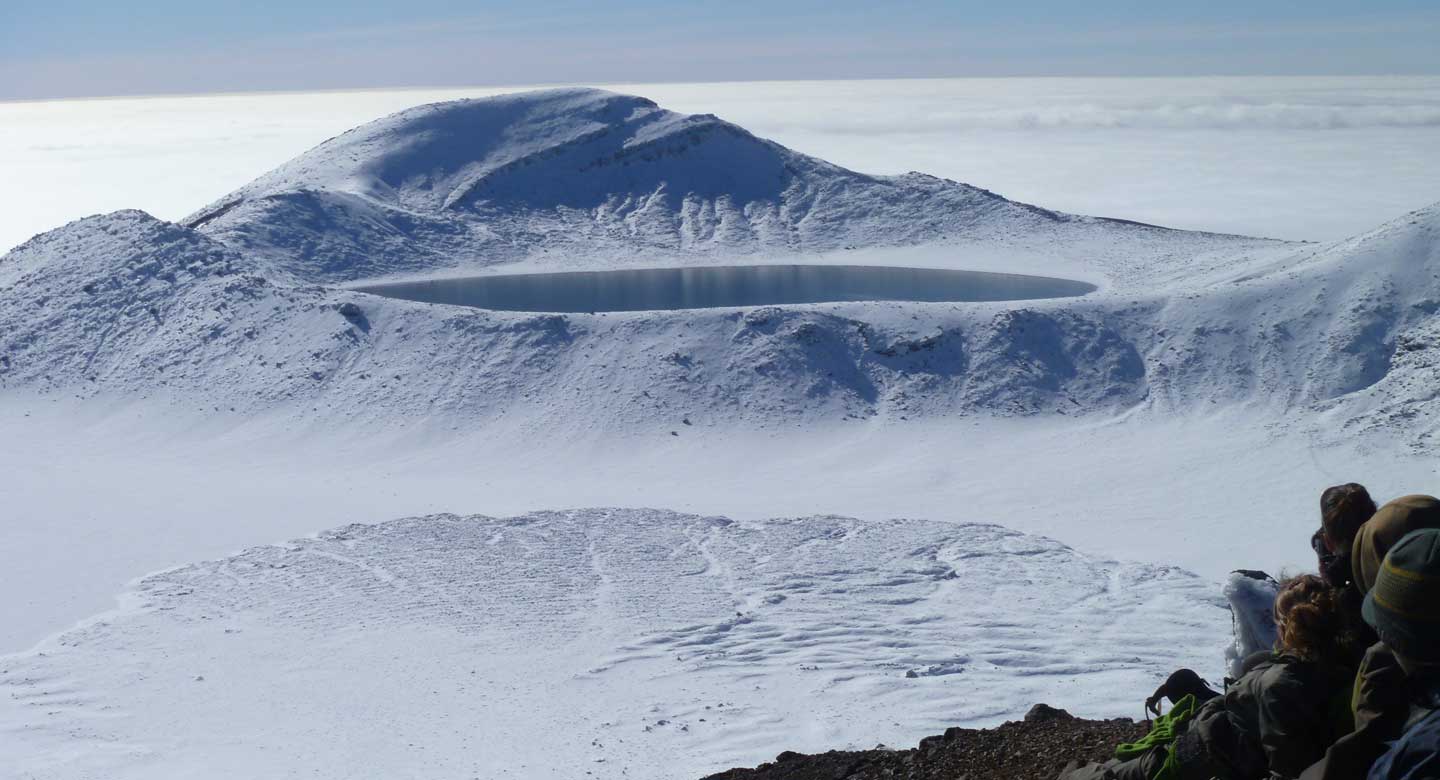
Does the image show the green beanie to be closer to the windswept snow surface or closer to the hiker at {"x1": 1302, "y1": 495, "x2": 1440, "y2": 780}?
the hiker at {"x1": 1302, "y1": 495, "x2": 1440, "y2": 780}

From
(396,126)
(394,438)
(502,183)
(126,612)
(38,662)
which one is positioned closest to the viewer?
(38,662)

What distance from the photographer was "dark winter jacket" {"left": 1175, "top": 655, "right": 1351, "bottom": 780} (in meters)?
5.22

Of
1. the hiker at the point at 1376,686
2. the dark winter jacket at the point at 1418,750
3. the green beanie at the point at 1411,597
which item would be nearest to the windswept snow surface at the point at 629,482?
the hiker at the point at 1376,686

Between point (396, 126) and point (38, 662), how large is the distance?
5403cm

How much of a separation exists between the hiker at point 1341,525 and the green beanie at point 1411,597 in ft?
4.62

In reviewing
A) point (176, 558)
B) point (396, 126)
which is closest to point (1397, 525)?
point (176, 558)

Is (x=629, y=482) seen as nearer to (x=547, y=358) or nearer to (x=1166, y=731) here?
(x=547, y=358)

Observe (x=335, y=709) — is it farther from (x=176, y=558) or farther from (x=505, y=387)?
(x=505, y=387)

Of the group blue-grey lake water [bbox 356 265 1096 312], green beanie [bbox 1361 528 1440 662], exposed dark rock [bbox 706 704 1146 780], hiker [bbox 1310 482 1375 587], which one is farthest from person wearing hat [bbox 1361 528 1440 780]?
blue-grey lake water [bbox 356 265 1096 312]

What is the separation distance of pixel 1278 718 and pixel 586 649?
13395mm

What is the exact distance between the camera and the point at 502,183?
211ft

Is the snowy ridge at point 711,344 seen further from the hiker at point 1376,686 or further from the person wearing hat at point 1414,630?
the person wearing hat at point 1414,630

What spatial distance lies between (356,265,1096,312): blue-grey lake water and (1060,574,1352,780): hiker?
124ft

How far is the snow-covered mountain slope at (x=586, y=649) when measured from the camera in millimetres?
14102
